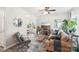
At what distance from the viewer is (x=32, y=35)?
2.04 metres

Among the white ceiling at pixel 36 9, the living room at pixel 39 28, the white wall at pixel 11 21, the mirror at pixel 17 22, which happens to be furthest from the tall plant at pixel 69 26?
the mirror at pixel 17 22

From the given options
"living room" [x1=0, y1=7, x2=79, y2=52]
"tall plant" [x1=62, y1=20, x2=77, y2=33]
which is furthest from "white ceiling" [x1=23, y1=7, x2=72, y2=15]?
"tall plant" [x1=62, y1=20, x2=77, y2=33]

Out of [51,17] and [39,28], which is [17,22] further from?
[51,17]

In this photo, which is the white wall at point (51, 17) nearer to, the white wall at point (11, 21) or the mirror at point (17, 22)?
the white wall at point (11, 21)

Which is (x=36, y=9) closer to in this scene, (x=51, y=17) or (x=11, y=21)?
(x=51, y=17)

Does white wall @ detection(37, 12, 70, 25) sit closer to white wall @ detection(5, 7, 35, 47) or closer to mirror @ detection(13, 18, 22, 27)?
white wall @ detection(5, 7, 35, 47)

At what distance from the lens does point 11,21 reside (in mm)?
2031

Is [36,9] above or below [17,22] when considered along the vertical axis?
above


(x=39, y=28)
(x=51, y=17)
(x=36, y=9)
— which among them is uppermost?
(x=36, y=9)

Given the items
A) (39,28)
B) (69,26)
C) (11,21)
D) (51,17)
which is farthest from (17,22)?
(69,26)
